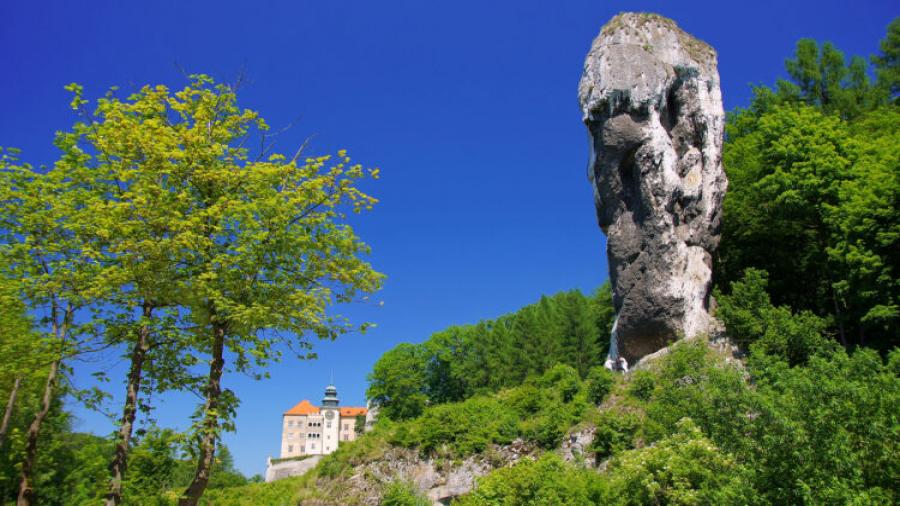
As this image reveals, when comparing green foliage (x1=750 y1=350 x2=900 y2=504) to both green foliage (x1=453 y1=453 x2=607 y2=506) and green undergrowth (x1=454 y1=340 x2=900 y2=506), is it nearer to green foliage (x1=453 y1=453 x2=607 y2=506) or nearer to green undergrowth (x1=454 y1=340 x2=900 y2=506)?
green undergrowth (x1=454 y1=340 x2=900 y2=506)

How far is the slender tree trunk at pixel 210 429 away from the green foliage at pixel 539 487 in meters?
8.41

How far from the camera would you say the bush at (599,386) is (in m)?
21.6

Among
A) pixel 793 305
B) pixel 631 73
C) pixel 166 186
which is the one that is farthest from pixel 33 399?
pixel 793 305

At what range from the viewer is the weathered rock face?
22547mm

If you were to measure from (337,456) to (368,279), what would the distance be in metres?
19.0

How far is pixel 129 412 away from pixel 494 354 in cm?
3363

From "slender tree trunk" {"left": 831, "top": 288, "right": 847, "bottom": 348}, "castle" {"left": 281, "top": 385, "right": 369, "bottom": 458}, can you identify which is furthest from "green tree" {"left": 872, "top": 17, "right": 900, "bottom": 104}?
"castle" {"left": 281, "top": 385, "right": 369, "bottom": 458}

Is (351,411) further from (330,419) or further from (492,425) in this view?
(492,425)

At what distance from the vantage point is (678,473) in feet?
38.9

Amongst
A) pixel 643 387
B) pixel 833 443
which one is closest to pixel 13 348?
pixel 833 443

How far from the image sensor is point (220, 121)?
953 centimetres

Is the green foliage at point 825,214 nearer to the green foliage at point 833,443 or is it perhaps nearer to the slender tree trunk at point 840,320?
the slender tree trunk at point 840,320

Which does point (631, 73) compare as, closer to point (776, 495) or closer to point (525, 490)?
point (525, 490)

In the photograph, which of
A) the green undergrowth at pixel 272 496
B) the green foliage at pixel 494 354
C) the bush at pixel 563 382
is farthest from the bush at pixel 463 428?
the green foliage at pixel 494 354
